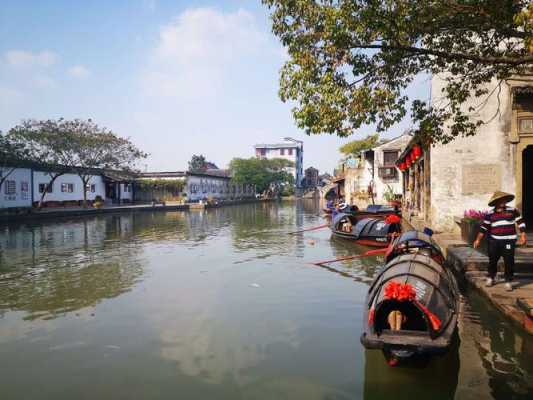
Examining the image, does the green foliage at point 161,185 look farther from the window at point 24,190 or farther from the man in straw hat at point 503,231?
the man in straw hat at point 503,231

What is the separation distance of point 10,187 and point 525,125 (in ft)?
114

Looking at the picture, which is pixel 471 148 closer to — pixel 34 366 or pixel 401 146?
pixel 34 366

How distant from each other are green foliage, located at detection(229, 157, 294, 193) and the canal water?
50.9m

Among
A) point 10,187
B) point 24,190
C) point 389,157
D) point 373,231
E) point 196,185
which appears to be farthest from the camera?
point 196,185

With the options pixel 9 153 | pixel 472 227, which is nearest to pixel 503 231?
pixel 472 227

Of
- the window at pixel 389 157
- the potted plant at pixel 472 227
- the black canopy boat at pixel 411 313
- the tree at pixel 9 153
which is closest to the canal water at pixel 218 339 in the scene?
the black canopy boat at pixel 411 313

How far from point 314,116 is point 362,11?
6.14ft

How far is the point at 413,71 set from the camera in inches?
308

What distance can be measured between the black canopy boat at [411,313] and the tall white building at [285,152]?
8237 cm

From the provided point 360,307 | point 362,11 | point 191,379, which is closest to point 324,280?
point 360,307

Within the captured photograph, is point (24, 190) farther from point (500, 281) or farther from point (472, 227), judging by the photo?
point (500, 281)

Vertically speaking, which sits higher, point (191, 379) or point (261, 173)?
point (261, 173)

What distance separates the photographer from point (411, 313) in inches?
215

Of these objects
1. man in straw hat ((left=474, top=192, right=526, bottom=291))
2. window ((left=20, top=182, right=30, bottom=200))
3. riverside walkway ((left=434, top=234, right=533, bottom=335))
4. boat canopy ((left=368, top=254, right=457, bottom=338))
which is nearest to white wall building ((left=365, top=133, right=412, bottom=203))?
riverside walkway ((left=434, top=234, right=533, bottom=335))
